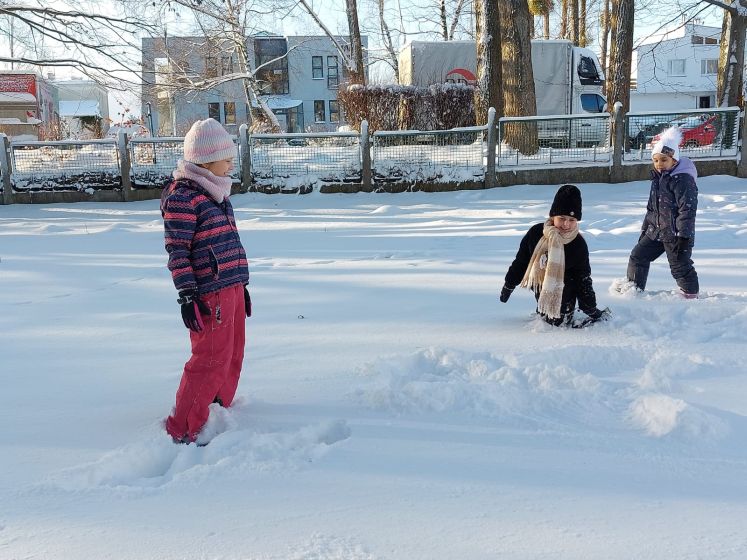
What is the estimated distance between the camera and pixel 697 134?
12570 mm

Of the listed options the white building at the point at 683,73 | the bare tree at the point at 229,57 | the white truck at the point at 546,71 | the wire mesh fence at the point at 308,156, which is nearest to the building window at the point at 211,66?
the bare tree at the point at 229,57

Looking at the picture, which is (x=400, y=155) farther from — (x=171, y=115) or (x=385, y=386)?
(x=171, y=115)

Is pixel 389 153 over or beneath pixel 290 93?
beneath

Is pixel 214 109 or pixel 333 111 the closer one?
pixel 214 109

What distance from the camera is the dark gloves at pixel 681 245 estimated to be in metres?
4.76

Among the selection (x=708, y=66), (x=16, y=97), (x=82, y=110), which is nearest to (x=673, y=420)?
(x=16, y=97)

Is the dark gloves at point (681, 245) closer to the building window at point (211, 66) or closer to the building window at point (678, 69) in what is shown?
the building window at point (211, 66)

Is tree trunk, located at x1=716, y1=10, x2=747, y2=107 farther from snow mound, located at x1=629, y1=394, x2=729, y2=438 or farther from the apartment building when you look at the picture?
the apartment building

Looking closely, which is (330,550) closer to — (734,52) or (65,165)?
(65,165)

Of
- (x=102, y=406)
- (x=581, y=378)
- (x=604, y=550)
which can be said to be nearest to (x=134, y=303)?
(x=102, y=406)

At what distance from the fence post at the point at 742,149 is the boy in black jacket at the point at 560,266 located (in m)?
10.2

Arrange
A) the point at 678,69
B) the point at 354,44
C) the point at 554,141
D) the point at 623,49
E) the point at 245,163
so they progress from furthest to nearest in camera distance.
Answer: the point at 678,69 < the point at 354,44 < the point at 623,49 < the point at 245,163 < the point at 554,141

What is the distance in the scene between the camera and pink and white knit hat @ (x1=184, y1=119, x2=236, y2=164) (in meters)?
2.79

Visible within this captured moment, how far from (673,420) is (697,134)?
11.4 metres
